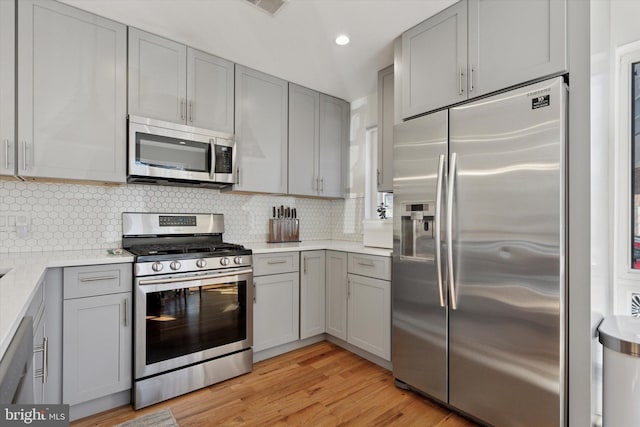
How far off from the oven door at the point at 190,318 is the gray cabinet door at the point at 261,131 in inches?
35.4

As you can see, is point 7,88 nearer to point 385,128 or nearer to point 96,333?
point 96,333

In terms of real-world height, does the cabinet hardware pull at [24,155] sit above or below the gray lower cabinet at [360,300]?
above

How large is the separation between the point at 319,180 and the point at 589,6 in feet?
7.89

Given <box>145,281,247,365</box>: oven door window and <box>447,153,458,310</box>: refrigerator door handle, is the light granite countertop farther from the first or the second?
<box>447,153,458,310</box>: refrigerator door handle

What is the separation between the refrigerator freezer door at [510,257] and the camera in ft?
5.30

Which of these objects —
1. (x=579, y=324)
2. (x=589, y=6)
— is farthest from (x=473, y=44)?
(x=579, y=324)

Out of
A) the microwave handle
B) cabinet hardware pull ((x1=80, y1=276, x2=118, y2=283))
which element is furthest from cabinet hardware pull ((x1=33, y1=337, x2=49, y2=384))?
the microwave handle

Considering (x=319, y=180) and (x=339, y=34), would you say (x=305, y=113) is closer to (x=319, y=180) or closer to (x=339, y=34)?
(x=319, y=180)

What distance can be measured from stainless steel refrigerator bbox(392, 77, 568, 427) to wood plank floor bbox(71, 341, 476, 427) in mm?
181

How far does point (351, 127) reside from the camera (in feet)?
12.4

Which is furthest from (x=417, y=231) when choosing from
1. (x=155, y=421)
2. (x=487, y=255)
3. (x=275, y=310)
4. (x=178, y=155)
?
(x=155, y=421)

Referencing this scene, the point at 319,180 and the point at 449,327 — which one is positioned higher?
the point at 319,180

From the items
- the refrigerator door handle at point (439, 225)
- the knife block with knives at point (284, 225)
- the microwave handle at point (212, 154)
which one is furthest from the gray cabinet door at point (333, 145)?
the refrigerator door handle at point (439, 225)

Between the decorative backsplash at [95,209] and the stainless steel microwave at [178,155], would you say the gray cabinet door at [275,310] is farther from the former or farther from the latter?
the stainless steel microwave at [178,155]
